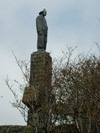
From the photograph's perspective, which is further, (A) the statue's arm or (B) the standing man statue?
(A) the statue's arm

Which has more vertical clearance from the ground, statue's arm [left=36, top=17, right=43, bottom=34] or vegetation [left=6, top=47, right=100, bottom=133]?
statue's arm [left=36, top=17, right=43, bottom=34]

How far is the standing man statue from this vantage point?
1509 cm

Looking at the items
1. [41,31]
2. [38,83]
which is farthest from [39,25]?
[38,83]

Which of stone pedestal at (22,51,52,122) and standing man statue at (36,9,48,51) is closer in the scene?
stone pedestal at (22,51,52,122)

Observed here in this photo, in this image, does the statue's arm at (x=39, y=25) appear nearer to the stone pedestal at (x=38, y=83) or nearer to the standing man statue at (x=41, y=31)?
the standing man statue at (x=41, y=31)

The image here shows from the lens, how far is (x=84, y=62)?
48.7 ft

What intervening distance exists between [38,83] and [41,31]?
309 centimetres

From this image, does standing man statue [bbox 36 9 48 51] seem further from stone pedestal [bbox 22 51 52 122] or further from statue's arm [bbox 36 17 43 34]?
stone pedestal [bbox 22 51 52 122]

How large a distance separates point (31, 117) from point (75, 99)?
85.3 inches

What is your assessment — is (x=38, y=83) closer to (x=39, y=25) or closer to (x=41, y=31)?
(x=41, y=31)

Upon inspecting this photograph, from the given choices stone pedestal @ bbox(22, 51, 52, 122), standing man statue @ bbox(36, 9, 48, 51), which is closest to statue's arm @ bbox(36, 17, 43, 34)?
standing man statue @ bbox(36, 9, 48, 51)

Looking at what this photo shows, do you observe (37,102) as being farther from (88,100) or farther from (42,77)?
(88,100)

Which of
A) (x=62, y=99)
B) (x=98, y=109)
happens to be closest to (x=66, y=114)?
(x=62, y=99)

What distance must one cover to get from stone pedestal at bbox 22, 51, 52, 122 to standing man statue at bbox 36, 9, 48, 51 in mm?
607
